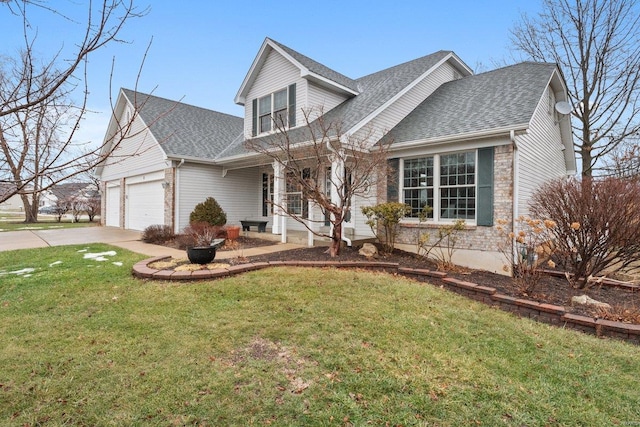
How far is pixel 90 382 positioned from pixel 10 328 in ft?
7.11

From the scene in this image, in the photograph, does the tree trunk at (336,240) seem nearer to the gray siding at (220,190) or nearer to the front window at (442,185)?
the front window at (442,185)

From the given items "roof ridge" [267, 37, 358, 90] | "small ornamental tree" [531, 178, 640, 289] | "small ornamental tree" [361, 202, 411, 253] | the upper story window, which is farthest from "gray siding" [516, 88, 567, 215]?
the upper story window

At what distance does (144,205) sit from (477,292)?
14055 millimetres

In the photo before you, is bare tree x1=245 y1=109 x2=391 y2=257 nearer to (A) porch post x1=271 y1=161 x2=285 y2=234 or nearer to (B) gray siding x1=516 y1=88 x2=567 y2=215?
(A) porch post x1=271 y1=161 x2=285 y2=234

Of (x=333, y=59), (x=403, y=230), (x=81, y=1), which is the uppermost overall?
(x=333, y=59)

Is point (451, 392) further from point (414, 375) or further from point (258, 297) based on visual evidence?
point (258, 297)

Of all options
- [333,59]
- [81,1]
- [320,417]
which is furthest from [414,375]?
[333,59]

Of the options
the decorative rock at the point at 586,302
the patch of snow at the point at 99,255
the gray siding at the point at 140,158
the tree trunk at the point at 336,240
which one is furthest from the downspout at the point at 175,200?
the decorative rock at the point at 586,302

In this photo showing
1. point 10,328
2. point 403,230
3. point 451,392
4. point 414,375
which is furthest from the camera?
point 403,230

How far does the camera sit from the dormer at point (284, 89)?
11.6m

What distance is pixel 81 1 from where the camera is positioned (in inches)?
83.4

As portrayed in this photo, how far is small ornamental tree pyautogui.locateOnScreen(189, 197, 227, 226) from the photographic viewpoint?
12.2 m

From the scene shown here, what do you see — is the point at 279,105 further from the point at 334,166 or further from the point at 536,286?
the point at 536,286

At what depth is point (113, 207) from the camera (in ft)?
58.4
